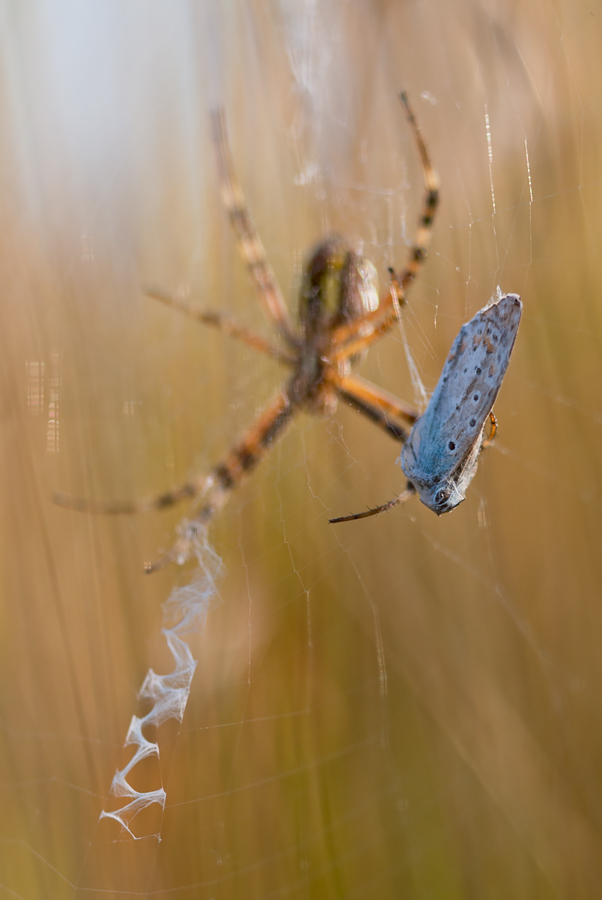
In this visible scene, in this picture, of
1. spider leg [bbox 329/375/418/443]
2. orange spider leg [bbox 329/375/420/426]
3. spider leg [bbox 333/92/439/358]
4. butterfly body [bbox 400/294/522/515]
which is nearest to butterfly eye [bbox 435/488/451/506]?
butterfly body [bbox 400/294/522/515]

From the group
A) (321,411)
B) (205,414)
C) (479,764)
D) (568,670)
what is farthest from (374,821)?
(205,414)

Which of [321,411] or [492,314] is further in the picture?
[321,411]

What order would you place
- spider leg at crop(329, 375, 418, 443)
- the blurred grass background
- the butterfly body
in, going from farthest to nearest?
the blurred grass background → spider leg at crop(329, 375, 418, 443) → the butterfly body

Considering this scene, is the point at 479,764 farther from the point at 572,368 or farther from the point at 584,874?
the point at 572,368

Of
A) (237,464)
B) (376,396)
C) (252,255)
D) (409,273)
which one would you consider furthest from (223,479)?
(409,273)

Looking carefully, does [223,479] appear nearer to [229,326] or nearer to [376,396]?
[229,326]

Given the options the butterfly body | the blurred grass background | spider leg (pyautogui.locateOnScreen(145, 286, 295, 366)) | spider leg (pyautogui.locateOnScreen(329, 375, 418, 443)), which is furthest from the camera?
spider leg (pyautogui.locateOnScreen(145, 286, 295, 366))

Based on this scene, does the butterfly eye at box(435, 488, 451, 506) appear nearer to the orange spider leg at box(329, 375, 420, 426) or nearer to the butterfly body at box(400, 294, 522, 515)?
the butterfly body at box(400, 294, 522, 515)

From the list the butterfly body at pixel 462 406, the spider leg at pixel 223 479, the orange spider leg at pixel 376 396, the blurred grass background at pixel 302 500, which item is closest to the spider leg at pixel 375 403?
the orange spider leg at pixel 376 396

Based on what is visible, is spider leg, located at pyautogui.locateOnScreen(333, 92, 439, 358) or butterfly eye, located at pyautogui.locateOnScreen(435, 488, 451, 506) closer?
butterfly eye, located at pyautogui.locateOnScreen(435, 488, 451, 506)
